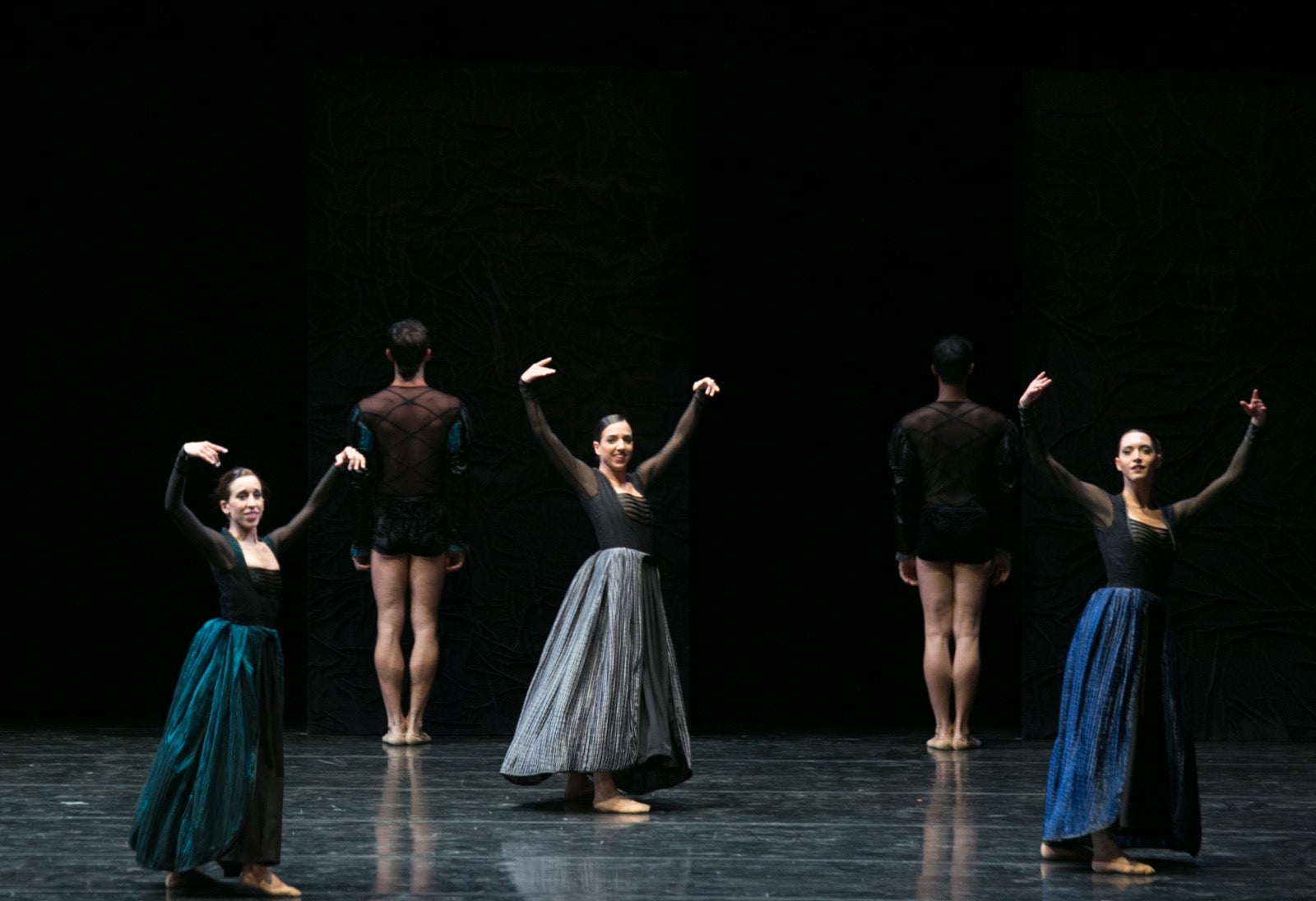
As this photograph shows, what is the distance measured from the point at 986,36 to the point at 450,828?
4.18m

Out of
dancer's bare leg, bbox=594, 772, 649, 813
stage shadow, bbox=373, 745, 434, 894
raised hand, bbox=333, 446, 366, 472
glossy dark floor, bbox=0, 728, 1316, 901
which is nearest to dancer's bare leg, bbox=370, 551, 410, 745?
glossy dark floor, bbox=0, 728, 1316, 901

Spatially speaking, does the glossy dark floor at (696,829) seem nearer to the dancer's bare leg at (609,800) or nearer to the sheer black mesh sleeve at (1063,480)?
the dancer's bare leg at (609,800)

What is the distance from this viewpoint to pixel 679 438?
6.36 metres

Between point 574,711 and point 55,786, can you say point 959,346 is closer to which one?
point 574,711

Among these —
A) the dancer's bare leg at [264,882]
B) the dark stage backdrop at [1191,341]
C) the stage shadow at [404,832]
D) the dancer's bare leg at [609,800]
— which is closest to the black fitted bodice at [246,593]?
the dancer's bare leg at [264,882]

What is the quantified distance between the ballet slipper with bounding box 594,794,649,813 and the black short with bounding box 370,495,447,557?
1.93 metres

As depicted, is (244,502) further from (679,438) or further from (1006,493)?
(1006,493)

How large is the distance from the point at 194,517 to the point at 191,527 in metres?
0.05

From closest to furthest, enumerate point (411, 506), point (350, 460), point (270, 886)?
1. point (270, 886)
2. point (350, 460)
3. point (411, 506)

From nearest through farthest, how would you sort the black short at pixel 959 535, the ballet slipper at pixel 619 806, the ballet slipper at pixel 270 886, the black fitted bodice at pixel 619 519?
the ballet slipper at pixel 270 886 < the ballet slipper at pixel 619 806 < the black fitted bodice at pixel 619 519 < the black short at pixel 959 535

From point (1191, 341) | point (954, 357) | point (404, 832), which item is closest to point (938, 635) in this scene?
point (954, 357)

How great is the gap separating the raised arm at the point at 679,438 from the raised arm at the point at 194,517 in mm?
1766

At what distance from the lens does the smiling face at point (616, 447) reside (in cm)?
621

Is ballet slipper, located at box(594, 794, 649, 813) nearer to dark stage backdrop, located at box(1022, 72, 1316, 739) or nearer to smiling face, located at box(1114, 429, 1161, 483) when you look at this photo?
smiling face, located at box(1114, 429, 1161, 483)
